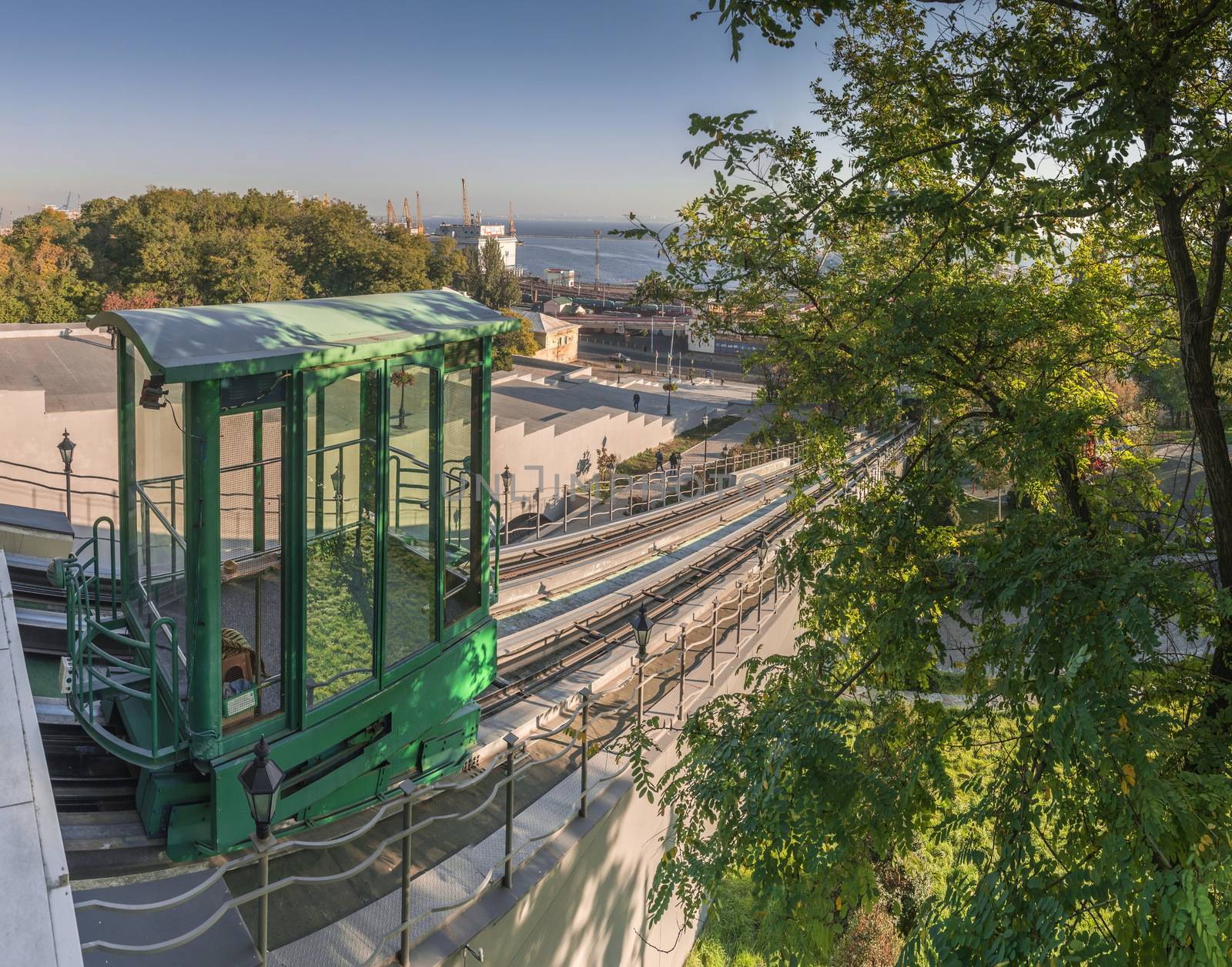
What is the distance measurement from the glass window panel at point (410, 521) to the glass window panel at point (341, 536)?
0.14 metres

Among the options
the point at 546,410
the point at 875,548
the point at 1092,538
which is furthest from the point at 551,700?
the point at 546,410

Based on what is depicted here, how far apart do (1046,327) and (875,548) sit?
210 cm

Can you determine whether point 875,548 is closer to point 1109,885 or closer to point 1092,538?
point 1092,538

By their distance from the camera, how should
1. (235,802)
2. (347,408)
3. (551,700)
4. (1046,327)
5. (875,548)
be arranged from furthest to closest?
1. (551,700)
2. (1046,327)
3. (875,548)
4. (347,408)
5. (235,802)

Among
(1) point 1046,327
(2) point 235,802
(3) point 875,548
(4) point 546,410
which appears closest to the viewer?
(2) point 235,802

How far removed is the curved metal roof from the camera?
4531 millimetres

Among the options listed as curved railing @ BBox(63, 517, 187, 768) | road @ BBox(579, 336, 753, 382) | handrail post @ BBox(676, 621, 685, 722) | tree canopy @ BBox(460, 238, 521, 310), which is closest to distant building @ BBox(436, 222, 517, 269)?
road @ BBox(579, 336, 753, 382)

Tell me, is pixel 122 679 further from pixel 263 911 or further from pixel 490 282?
pixel 490 282

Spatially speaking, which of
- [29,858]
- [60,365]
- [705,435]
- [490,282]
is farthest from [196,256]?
[29,858]

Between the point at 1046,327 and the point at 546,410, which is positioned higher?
the point at 1046,327

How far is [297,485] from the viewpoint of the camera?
4984 mm

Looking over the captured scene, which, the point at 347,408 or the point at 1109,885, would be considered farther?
the point at 347,408

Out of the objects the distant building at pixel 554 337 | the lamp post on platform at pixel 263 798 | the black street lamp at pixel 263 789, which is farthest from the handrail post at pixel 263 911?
the distant building at pixel 554 337

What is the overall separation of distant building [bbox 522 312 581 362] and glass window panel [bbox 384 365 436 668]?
60.3 metres
